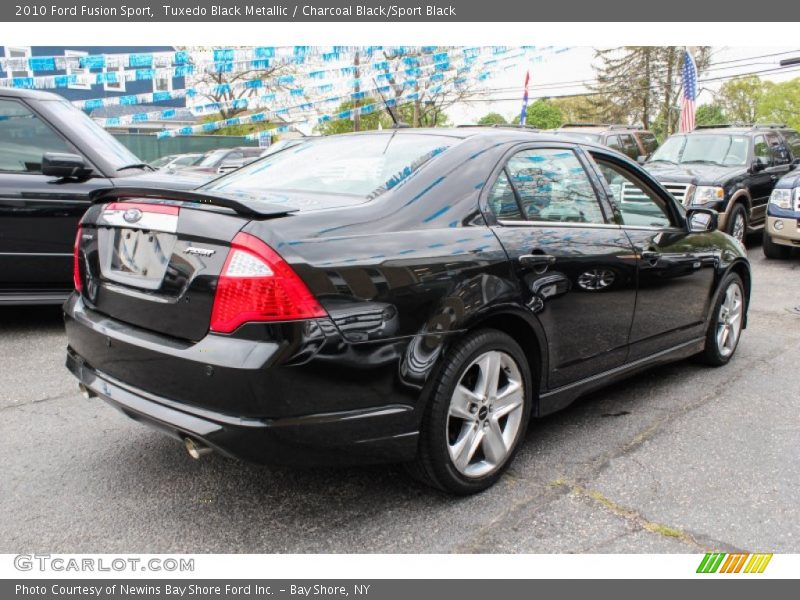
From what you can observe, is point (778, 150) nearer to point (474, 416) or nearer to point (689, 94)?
point (689, 94)

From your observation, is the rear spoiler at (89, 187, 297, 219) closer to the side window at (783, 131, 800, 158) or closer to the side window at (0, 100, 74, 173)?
the side window at (0, 100, 74, 173)

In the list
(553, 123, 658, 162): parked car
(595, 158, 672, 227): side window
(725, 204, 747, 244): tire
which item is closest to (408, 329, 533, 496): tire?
(595, 158, 672, 227): side window

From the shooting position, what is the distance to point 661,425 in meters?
3.82

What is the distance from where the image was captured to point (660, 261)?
3973 mm

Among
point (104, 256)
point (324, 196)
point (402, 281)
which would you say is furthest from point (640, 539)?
point (104, 256)

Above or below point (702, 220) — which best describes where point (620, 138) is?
above

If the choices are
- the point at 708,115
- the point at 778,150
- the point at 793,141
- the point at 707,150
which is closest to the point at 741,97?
the point at 708,115

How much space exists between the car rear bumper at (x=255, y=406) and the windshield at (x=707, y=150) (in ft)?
31.5

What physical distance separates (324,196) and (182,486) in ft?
4.66

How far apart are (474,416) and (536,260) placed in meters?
0.76

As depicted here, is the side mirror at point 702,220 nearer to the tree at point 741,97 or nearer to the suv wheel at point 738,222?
the suv wheel at point 738,222

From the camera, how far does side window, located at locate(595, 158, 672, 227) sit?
12.7 feet

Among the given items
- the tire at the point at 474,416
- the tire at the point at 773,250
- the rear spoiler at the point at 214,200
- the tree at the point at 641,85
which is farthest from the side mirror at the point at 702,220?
the tree at the point at 641,85

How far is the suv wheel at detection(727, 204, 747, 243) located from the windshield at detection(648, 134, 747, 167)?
0.80 meters
